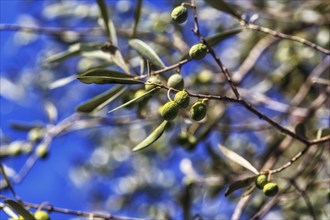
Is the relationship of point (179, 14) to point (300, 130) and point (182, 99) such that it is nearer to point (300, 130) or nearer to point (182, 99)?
point (182, 99)

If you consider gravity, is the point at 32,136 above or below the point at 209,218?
below

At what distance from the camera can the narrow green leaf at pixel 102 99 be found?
1.51 metres

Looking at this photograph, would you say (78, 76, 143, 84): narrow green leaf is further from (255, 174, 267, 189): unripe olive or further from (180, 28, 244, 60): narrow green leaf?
(180, 28, 244, 60): narrow green leaf

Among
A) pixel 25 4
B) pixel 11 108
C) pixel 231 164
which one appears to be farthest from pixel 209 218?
pixel 25 4

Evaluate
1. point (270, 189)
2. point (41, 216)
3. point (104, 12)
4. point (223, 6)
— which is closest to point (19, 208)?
point (41, 216)

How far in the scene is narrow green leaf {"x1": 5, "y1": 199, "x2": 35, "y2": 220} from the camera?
4.27 ft

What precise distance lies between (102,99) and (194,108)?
0.42 meters

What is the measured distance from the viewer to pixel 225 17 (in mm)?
3299

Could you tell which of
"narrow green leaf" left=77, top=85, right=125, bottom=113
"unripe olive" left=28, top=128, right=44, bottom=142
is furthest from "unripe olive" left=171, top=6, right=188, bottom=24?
"unripe olive" left=28, top=128, right=44, bottom=142

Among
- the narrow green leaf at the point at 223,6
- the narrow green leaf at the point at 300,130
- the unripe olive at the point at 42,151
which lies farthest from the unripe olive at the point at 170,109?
the unripe olive at the point at 42,151

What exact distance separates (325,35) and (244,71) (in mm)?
361

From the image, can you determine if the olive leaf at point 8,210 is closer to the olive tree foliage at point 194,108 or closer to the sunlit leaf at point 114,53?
the olive tree foliage at point 194,108

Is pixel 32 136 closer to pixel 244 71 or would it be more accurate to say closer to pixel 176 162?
pixel 244 71

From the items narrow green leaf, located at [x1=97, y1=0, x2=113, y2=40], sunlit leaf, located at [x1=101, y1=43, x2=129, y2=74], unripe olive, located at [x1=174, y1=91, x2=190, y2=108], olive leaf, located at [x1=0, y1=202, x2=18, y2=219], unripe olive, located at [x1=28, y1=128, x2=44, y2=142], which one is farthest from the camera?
unripe olive, located at [x1=28, y1=128, x2=44, y2=142]
